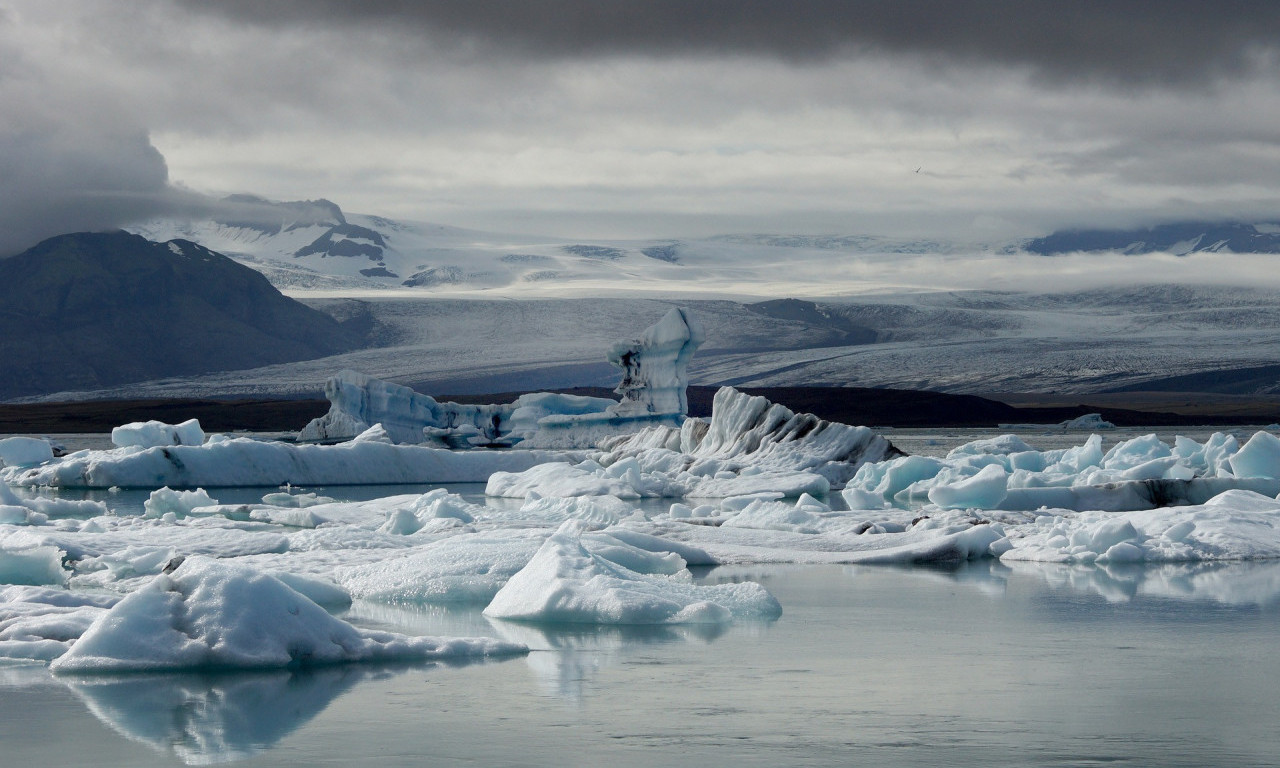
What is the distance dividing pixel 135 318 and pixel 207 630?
94.4m

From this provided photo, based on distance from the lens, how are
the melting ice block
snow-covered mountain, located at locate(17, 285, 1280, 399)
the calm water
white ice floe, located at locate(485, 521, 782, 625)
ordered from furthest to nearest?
snow-covered mountain, located at locate(17, 285, 1280, 399), the melting ice block, white ice floe, located at locate(485, 521, 782, 625), the calm water

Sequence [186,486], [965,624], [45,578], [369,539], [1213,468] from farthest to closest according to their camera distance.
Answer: [186,486] < [1213,468] < [369,539] < [45,578] < [965,624]

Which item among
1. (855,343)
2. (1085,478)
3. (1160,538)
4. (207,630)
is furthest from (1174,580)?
(855,343)

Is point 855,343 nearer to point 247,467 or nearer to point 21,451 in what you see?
point 21,451

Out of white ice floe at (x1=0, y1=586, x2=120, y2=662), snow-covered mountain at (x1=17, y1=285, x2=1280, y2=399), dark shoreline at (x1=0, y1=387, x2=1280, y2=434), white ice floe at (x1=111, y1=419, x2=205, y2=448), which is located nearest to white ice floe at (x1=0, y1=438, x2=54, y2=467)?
white ice floe at (x1=111, y1=419, x2=205, y2=448)

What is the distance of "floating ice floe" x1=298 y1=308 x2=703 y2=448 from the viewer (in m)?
27.4

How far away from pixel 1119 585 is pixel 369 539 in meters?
5.01

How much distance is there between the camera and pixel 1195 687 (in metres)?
4.89

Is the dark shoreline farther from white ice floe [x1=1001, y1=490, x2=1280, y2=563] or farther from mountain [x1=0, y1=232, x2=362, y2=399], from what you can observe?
white ice floe [x1=1001, y1=490, x2=1280, y2=563]

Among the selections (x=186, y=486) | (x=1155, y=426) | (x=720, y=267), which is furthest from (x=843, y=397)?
(x=720, y=267)

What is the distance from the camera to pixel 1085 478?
15188 millimetres

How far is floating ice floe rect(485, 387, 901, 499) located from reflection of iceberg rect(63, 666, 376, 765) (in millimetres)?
10467

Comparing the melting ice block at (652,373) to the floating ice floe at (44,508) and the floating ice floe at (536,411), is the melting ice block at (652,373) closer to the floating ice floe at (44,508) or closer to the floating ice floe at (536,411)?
the floating ice floe at (536,411)

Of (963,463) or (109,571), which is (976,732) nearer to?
(109,571)
